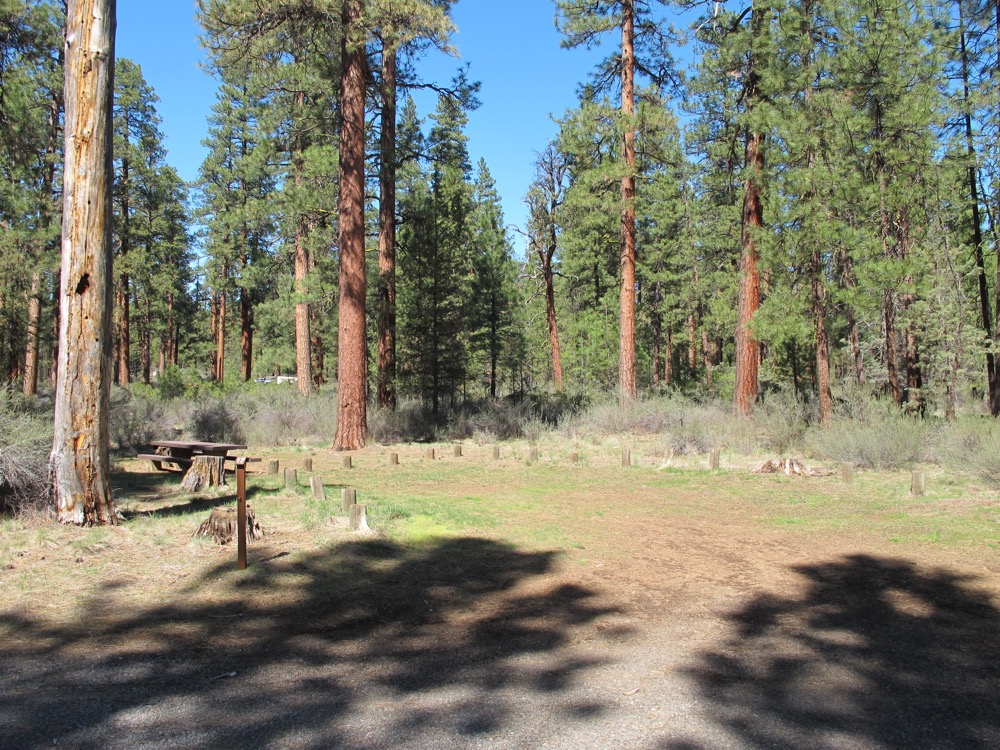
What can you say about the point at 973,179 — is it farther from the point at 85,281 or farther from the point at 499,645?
the point at 85,281

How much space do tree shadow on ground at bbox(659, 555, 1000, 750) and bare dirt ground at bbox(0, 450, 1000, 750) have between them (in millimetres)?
19

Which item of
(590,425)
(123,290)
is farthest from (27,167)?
(123,290)

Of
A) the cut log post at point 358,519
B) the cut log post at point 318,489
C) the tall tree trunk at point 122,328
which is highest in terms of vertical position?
the tall tree trunk at point 122,328

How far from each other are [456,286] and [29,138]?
1222 centimetres

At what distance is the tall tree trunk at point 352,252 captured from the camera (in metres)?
15.3

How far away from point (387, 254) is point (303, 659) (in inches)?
624

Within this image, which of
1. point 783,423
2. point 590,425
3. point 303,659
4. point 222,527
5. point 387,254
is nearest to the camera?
point 303,659

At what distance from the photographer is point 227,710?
360cm

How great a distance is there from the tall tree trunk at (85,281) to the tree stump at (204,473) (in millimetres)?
3171

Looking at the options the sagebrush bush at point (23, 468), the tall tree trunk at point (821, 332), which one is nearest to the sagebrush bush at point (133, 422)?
the sagebrush bush at point (23, 468)

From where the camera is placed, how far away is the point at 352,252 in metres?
15.6

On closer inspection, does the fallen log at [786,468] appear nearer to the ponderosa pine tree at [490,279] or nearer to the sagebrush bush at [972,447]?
the sagebrush bush at [972,447]

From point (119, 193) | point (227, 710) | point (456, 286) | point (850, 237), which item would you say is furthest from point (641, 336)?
point (227, 710)

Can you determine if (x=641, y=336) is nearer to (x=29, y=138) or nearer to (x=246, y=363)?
(x=246, y=363)
